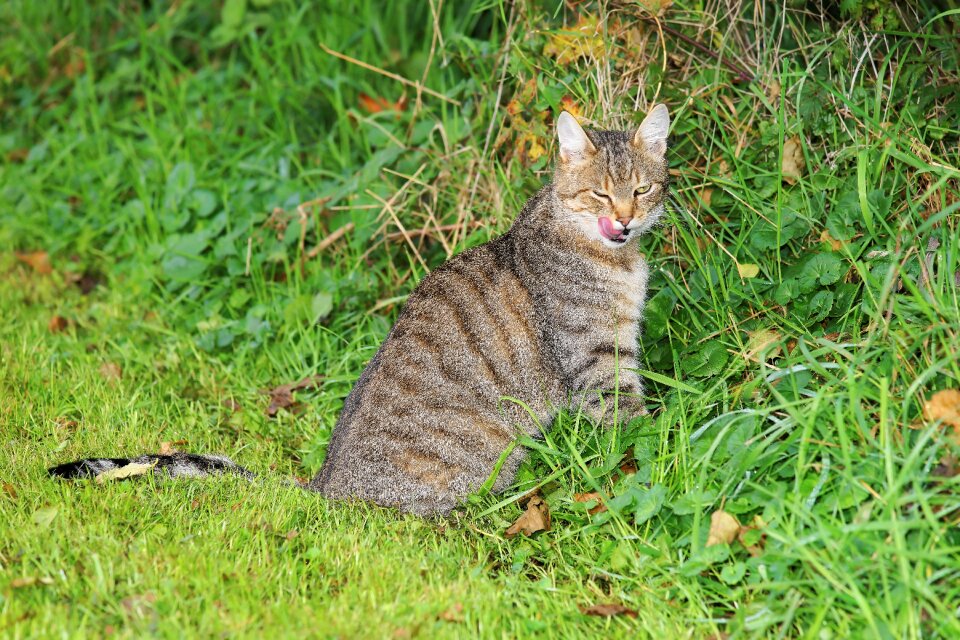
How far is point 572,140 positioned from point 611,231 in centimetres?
44

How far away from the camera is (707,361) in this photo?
13.5 ft

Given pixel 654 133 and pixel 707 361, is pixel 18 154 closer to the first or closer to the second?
pixel 654 133

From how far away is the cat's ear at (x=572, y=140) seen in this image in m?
4.22

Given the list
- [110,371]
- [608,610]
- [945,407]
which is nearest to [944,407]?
[945,407]

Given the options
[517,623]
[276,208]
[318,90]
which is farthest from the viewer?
[318,90]

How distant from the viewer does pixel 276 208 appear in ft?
18.9

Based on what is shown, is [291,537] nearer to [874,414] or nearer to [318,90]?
[874,414]

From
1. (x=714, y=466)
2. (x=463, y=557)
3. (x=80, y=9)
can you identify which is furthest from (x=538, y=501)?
(x=80, y=9)

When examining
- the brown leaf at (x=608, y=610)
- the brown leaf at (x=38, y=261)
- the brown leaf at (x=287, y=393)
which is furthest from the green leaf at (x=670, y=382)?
the brown leaf at (x=38, y=261)

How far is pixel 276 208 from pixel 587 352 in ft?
7.82

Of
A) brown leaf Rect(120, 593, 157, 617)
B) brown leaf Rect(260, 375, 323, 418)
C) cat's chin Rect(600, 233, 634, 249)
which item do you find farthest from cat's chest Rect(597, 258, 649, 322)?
brown leaf Rect(120, 593, 157, 617)

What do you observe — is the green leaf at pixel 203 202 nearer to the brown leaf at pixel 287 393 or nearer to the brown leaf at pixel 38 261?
the brown leaf at pixel 38 261

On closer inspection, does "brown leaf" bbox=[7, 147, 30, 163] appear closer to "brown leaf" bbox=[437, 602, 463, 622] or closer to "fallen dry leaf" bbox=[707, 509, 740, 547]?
"brown leaf" bbox=[437, 602, 463, 622]

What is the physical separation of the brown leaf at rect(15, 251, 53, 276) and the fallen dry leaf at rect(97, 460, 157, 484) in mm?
2817
